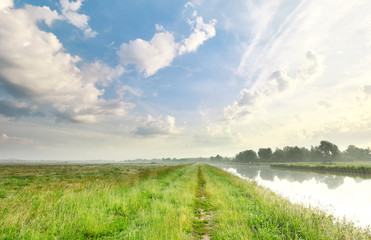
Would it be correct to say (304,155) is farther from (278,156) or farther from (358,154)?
(358,154)

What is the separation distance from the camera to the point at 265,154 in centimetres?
14200

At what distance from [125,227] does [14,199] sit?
5.72m

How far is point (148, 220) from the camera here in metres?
6.75

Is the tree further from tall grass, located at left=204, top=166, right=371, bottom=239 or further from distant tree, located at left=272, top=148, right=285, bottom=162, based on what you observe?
tall grass, located at left=204, top=166, right=371, bottom=239

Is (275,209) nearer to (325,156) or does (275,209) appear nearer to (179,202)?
(179,202)

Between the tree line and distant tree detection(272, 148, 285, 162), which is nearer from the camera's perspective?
the tree line

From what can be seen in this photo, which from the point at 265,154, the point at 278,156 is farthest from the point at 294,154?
the point at 265,154

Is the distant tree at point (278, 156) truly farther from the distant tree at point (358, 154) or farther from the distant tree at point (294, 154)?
the distant tree at point (358, 154)

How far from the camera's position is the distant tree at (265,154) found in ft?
462

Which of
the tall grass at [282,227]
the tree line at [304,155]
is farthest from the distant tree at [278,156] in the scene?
the tall grass at [282,227]

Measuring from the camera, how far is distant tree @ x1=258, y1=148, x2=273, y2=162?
141 m

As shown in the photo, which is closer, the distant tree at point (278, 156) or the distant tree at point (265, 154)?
the distant tree at point (278, 156)

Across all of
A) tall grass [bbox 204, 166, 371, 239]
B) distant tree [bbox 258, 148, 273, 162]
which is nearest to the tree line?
distant tree [bbox 258, 148, 273, 162]

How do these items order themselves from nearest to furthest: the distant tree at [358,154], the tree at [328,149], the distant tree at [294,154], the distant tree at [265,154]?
the tree at [328,149], the distant tree at [294,154], the distant tree at [265,154], the distant tree at [358,154]
